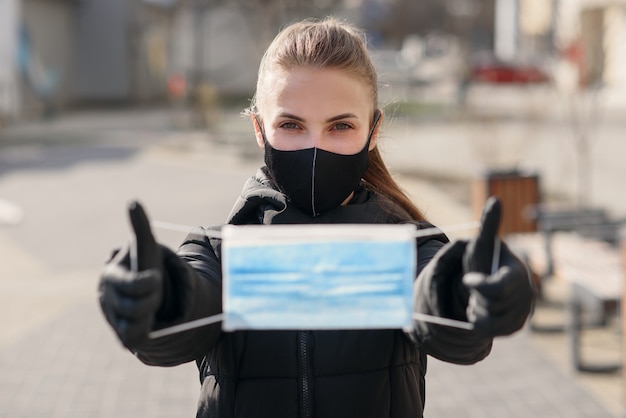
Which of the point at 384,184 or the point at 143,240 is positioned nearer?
the point at 143,240

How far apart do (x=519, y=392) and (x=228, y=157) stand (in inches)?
494

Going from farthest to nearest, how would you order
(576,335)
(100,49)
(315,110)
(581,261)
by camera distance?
(100,49)
(581,261)
(576,335)
(315,110)

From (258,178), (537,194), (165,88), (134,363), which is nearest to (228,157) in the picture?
(537,194)

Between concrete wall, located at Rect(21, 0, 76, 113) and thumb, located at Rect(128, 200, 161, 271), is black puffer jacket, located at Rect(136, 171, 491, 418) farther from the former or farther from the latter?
concrete wall, located at Rect(21, 0, 76, 113)

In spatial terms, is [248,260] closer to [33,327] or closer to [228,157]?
[33,327]

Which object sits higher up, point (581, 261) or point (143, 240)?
point (143, 240)

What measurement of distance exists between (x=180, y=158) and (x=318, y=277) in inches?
643

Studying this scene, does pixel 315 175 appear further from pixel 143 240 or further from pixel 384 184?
pixel 143 240

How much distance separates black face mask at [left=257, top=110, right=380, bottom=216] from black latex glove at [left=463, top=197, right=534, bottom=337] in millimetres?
491

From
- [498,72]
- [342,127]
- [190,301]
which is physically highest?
[498,72]

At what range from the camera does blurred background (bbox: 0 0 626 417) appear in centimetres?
571

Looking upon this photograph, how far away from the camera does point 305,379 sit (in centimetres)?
197

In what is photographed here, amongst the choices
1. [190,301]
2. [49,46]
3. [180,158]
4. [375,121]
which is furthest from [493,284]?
[49,46]

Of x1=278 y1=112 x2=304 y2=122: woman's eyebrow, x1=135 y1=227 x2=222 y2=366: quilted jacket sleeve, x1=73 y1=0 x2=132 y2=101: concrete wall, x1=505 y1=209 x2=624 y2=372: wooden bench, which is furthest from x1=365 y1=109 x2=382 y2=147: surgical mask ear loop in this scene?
x1=73 y1=0 x2=132 y2=101: concrete wall
